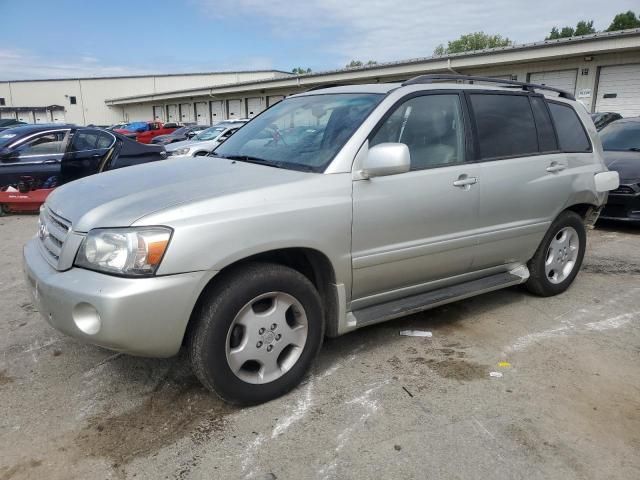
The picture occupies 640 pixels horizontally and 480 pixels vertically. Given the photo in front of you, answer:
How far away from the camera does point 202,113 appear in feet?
143

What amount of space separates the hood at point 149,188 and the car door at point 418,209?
53 centimetres

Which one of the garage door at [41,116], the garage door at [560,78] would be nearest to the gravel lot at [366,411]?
the garage door at [560,78]

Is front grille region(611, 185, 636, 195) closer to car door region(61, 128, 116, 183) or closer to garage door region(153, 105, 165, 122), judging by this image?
car door region(61, 128, 116, 183)

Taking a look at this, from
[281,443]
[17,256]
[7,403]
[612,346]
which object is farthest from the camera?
[17,256]

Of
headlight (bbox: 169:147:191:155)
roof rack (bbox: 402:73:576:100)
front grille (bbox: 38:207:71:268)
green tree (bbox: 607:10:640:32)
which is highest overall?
green tree (bbox: 607:10:640:32)

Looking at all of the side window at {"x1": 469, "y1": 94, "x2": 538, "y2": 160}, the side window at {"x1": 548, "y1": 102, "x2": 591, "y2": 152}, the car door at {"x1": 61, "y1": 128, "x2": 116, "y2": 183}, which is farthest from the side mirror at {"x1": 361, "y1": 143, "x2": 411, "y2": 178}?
the car door at {"x1": 61, "y1": 128, "x2": 116, "y2": 183}

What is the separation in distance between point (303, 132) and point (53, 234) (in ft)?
5.53

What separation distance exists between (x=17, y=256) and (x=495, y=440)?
5831 millimetres

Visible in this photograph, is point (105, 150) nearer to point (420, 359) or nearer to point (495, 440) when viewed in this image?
point (420, 359)

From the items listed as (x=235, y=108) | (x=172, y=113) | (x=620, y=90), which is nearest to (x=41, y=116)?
(x=172, y=113)

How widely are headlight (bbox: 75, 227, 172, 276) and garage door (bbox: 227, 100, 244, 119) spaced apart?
35.8m

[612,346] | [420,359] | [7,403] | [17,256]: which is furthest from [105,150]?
[612,346]

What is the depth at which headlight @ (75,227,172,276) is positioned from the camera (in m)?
2.45

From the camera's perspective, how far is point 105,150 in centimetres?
930
